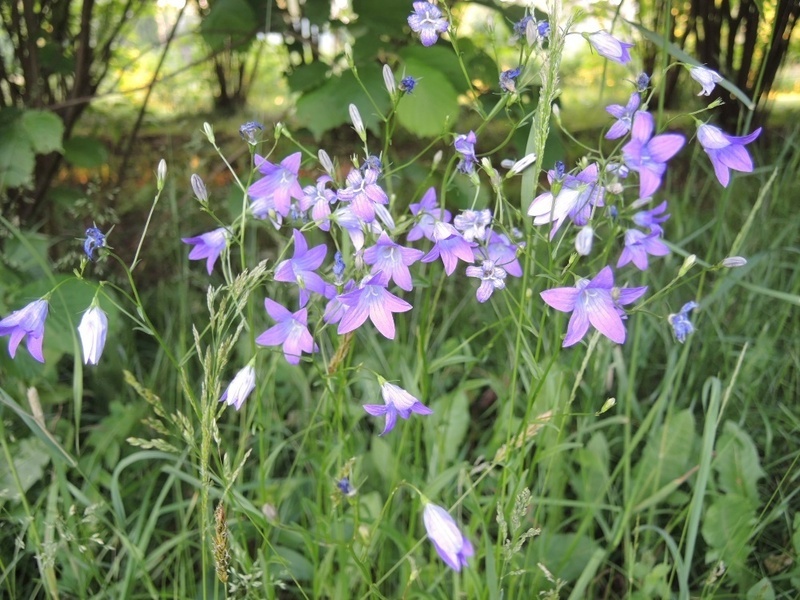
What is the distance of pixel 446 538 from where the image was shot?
0.84 m

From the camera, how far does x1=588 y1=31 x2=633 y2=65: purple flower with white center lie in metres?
0.95

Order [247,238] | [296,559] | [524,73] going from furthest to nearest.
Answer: [247,238], [296,559], [524,73]

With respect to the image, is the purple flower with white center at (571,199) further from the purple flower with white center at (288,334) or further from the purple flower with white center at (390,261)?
the purple flower with white center at (288,334)

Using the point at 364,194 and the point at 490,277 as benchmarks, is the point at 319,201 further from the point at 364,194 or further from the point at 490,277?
the point at 490,277

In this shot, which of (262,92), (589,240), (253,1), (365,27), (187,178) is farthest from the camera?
(262,92)

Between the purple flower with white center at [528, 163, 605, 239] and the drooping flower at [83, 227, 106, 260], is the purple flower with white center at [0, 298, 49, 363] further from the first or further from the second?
the purple flower with white center at [528, 163, 605, 239]

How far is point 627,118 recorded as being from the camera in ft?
3.33

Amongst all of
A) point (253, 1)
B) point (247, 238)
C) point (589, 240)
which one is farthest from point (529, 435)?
point (247, 238)

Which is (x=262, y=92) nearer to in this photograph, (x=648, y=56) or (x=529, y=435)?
(x=648, y=56)

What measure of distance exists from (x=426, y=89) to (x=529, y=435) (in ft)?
3.32

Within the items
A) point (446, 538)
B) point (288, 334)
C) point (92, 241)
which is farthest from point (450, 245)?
point (92, 241)

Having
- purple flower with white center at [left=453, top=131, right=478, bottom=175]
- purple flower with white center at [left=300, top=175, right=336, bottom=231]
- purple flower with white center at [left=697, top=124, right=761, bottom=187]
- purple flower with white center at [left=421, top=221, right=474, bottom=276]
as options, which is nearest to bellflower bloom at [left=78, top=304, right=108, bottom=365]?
purple flower with white center at [left=300, top=175, right=336, bottom=231]

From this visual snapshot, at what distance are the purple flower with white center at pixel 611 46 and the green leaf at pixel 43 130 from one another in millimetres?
1336

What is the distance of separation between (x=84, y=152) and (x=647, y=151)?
1.81 m
